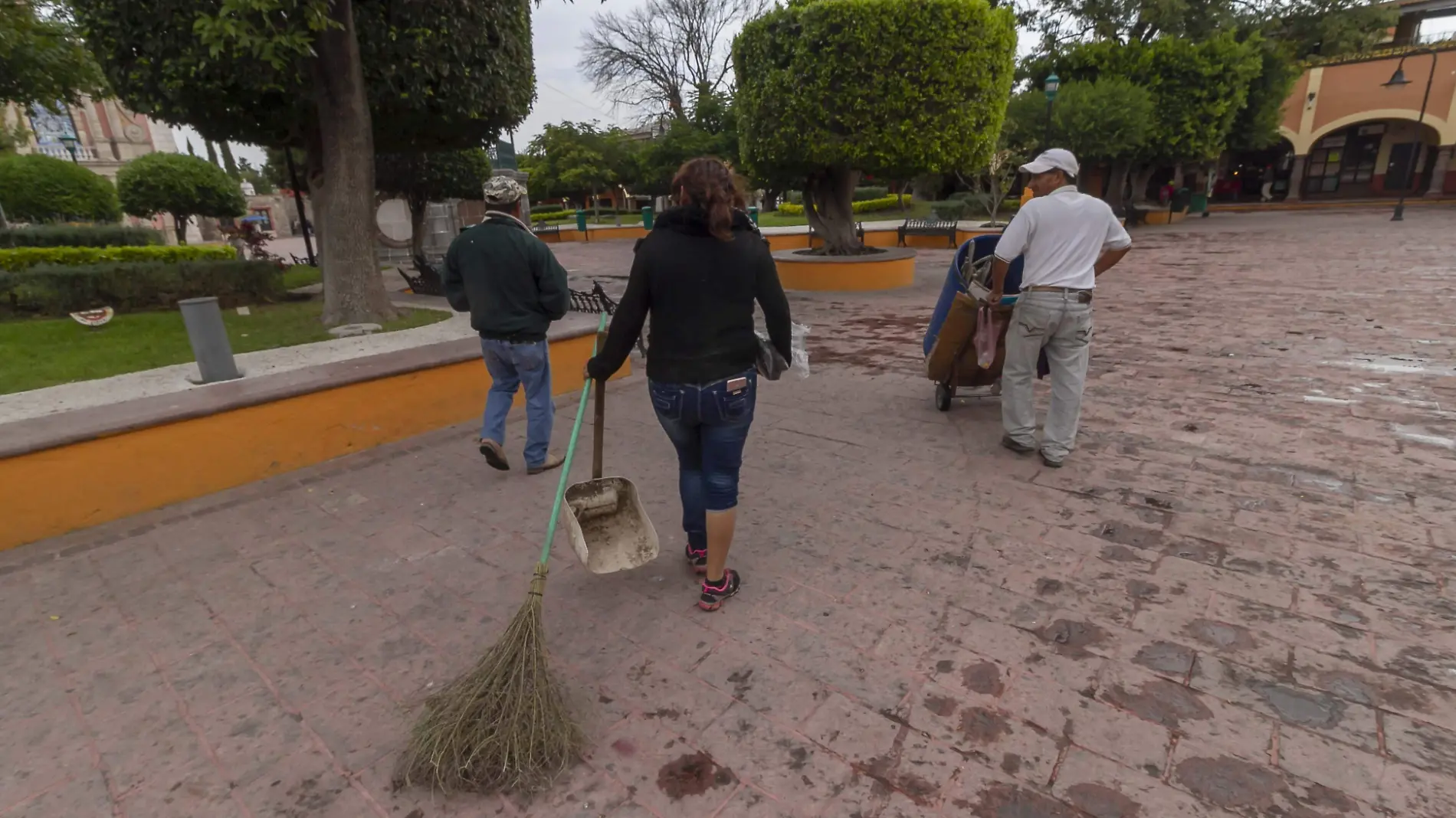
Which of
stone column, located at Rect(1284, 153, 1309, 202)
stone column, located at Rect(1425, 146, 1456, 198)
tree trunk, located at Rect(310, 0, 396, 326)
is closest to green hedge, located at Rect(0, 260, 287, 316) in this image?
tree trunk, located at Rect(310, 0, 396, 326)

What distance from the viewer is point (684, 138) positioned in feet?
92.2

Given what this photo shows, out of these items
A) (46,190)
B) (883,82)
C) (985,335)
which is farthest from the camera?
(46,190)

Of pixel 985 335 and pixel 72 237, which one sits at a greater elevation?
pixel 72 237

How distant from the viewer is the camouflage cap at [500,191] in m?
3.93

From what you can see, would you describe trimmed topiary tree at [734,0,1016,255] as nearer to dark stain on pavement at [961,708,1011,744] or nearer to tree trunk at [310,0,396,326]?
tree trunk at [310,0,396,326]

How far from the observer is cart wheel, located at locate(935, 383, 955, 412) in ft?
16.3

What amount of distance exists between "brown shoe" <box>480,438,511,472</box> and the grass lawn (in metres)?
3.61

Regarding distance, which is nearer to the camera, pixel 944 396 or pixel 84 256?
pixel 944 396

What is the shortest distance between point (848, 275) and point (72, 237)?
17.4 metres

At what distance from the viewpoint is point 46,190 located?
59.0ft

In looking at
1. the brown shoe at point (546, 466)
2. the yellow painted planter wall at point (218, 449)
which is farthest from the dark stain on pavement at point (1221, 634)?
the yellow painted planter wall at point (218, 449)

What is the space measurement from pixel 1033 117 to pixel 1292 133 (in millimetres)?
18379

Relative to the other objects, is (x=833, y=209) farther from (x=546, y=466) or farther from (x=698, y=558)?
(x=698, y=558)

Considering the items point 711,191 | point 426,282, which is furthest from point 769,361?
point 426,282
